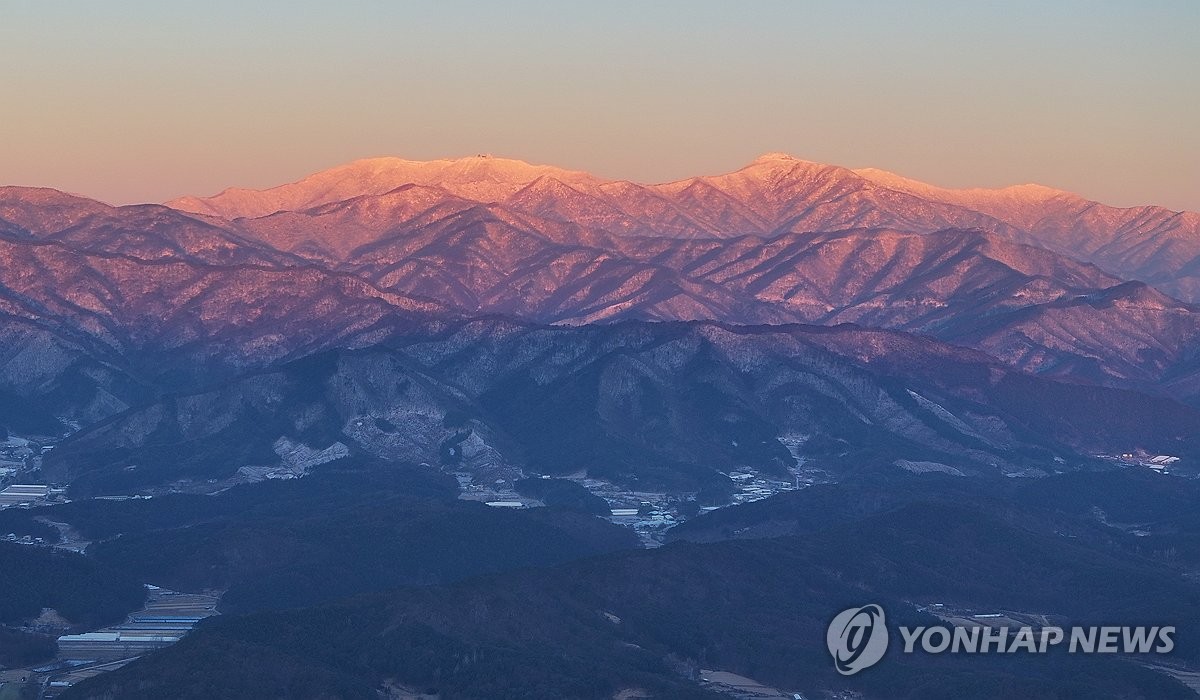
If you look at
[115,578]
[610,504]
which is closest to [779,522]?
[610,504]

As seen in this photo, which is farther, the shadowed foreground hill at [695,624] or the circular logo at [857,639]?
the circular logo at [857,639]

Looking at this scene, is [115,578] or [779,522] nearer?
[115,578]

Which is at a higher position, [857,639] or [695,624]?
[857,639]

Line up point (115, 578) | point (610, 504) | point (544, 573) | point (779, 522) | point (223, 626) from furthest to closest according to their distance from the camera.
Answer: point (610, 504) → point (779, 522) → point (115, 578) → point (544, 573) → point (223, 626)

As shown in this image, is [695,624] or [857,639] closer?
[857,639]

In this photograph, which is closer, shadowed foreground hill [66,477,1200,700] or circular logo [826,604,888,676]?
shadowed foreground hill [66,477,1200,700]

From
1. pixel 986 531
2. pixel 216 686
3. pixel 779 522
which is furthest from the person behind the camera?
pixel 779 522

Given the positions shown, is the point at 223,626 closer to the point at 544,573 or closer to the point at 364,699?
the point at 364,699
